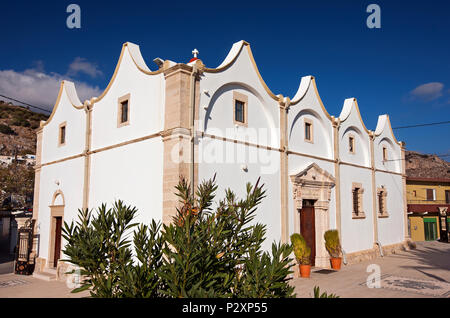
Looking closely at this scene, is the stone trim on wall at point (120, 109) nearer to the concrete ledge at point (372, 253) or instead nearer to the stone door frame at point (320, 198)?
the stone door frame at point (320, 198)

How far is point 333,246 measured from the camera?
579 inches

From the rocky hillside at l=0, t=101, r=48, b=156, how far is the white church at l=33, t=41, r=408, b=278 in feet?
132

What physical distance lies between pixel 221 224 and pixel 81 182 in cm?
1051

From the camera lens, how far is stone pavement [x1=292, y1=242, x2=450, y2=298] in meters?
10.5

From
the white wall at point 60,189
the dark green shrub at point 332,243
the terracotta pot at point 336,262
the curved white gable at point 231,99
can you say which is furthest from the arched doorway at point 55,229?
the terracotta pot at point 336,262

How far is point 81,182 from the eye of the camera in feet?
44.3

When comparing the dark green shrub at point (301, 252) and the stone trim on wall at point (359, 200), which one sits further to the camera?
the stone trim on wall at point (359, 200)

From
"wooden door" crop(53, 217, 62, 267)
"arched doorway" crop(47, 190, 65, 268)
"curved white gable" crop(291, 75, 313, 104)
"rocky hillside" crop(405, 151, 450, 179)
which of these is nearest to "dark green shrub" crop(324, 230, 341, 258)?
"curved white gable" crop(291, 75, 313, 104)

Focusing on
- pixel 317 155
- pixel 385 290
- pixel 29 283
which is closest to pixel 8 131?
pixel 29 283

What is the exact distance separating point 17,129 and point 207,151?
57.9m

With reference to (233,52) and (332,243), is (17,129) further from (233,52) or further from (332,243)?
(332,243)

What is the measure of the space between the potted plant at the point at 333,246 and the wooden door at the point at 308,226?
53 centimetres

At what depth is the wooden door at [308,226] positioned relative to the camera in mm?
14375
